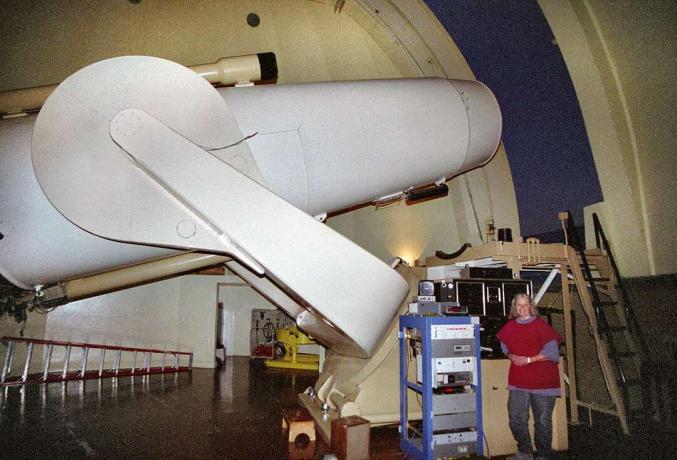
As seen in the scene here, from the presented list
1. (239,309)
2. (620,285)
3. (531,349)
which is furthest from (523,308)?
(239,309)

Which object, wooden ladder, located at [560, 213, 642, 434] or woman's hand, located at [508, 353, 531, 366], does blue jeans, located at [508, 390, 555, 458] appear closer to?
woman's hand, located at [508, 353, 531, 366]

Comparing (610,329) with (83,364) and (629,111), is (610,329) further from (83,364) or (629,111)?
(83,364)

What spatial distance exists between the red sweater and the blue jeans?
0.10 metres

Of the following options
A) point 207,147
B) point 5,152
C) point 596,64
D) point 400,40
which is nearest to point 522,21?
point 596,64

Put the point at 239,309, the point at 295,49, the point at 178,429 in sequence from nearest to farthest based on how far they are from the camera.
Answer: the point at 178,429 < the point at 295,49 < the point at 239,309

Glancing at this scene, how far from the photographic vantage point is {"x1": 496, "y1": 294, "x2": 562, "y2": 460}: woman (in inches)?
109

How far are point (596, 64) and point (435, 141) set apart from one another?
2.32 meters

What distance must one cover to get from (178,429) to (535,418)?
10.2ft

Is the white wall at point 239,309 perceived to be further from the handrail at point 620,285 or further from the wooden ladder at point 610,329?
the handrail at point 620,285

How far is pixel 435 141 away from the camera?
109 inches

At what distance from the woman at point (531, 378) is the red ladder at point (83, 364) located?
6752 mm

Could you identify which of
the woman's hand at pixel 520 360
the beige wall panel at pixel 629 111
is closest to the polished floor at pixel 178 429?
the woman's hand at pixel 520 360

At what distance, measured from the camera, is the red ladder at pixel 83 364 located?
6031 millimetres

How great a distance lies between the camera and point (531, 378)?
9.18 ft
